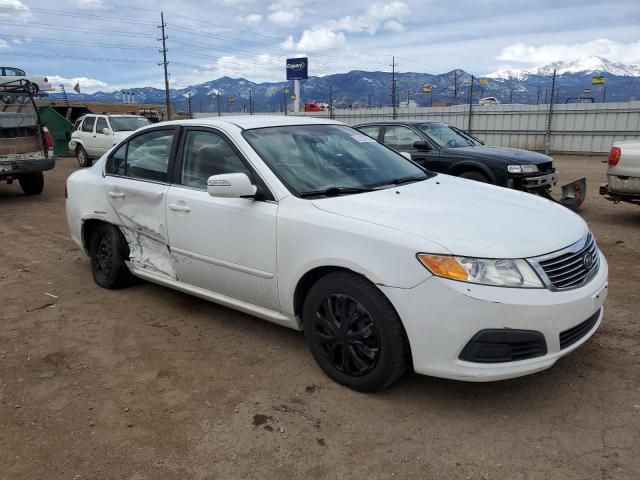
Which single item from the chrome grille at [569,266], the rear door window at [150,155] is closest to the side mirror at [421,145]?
the rear door window at [150,155]

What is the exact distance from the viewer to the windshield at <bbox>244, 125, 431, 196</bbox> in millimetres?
3578

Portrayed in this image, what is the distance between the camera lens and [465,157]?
28.0ft

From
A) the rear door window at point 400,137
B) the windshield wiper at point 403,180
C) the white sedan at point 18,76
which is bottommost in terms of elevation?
the windshield wiper at point 403,180

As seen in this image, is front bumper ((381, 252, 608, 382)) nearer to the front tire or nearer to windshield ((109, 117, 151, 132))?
the front tire

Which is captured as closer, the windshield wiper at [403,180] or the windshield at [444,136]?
the windshield wiper at [403,180]

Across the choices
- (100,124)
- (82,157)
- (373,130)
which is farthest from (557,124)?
(82,157)

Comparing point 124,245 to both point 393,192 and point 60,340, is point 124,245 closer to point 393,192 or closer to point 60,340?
point 60,340

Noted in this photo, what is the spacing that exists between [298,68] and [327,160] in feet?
123

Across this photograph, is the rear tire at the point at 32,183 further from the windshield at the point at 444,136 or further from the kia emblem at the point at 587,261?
the kia emblem at the point at 587,261

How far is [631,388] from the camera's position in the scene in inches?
123

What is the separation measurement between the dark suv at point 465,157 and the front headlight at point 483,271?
574 cm

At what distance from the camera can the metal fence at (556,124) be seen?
61.6 ft

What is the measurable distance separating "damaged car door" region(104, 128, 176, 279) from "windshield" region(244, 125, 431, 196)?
0.94m

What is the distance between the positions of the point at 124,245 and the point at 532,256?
3.50 m
